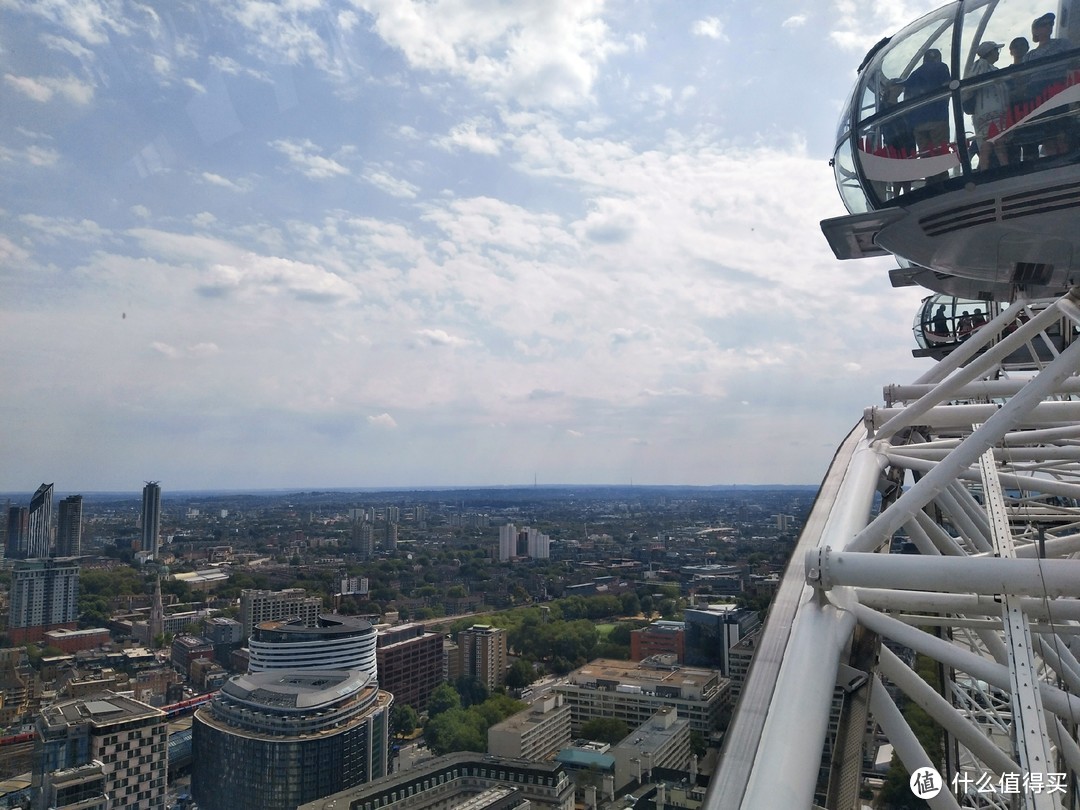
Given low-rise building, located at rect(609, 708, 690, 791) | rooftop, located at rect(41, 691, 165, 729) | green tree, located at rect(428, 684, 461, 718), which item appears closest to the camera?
low-rise building, located at rect(609, 708, 690, 791)

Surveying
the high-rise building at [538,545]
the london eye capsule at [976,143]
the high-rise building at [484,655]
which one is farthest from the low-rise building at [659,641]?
the high-rise building at [538,545]

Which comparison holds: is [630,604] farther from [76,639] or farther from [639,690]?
[76,639]

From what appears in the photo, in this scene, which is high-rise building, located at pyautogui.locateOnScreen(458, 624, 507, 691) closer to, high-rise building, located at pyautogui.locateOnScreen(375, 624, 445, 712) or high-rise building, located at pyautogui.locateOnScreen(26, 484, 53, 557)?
high-rise building, located at pyautogui.locateOnScreen(375, 624, 445, 712)

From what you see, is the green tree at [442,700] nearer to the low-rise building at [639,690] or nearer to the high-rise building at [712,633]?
the low-rise building at [639,690]

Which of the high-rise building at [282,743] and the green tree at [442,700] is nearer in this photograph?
the high-rise building at [282,743]

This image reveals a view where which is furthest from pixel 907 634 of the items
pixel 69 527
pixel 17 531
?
pixel 69 527

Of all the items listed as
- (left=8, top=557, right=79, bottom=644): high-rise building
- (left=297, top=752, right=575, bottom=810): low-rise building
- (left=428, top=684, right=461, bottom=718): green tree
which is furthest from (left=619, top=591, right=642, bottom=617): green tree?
(left=8, top=557, right=79, bottom=644): high-rise building

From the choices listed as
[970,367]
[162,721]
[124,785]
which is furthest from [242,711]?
[970,367]
